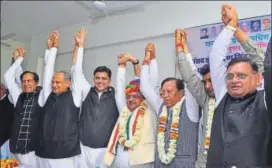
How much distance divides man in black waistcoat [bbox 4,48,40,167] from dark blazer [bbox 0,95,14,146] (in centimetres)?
10

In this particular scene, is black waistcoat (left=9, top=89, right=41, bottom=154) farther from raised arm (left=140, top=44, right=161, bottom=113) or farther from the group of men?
raised arm (left=140, top=44, right=161, bottom=113)

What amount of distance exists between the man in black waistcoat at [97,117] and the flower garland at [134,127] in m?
0.16

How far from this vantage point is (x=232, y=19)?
184 cm

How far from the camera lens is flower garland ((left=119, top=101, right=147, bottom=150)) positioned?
247cm

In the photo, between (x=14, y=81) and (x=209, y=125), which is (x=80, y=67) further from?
(x=209, y=125)

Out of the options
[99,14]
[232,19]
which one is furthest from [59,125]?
[99,14]

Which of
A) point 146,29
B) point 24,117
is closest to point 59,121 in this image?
point 24,117

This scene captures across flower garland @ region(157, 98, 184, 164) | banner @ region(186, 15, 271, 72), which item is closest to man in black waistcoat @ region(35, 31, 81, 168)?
flower garland @ region(157, 98, 184, 164)

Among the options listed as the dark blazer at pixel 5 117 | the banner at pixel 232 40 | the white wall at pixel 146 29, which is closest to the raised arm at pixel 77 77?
the dark blazer at pixel 5 117

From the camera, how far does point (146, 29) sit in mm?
4734

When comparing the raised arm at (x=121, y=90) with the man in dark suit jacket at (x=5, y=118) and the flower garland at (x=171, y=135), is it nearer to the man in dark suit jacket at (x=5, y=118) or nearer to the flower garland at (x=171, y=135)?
the flower garland at (x=171, y=135)

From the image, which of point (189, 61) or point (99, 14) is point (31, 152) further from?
point (99, 14)

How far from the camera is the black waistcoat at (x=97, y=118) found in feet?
8.74

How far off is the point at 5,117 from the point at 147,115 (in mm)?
1453
